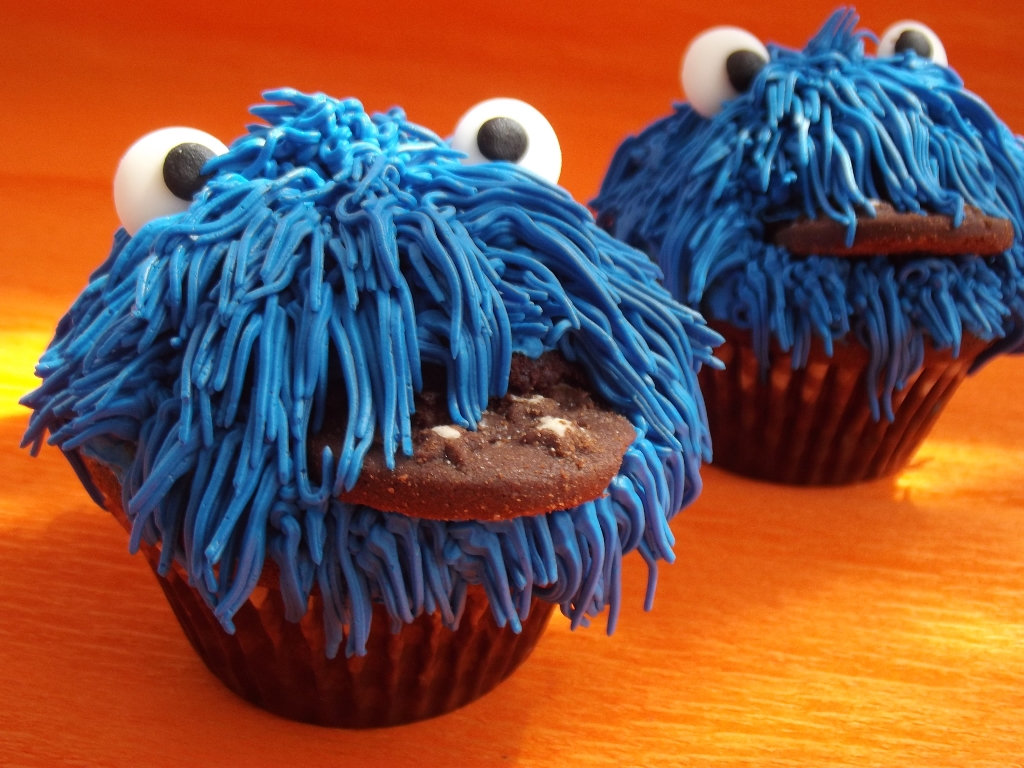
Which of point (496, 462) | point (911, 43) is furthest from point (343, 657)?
point (911, 43)

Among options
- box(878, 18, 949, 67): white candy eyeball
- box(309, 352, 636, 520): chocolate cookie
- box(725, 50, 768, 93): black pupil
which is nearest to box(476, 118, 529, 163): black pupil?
box(309, 352, 636, 520): chocolate cookie

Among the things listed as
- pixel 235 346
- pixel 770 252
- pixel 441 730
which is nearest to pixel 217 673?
pixel 441 730

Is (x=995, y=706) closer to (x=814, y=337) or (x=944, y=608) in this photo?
(x=944, y=608)

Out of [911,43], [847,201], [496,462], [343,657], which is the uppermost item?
[911,43]

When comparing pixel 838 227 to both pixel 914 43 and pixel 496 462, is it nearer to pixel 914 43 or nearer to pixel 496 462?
pixel 914 43

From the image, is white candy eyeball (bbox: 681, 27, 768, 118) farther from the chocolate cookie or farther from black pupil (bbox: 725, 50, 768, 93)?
the chocolate cookie

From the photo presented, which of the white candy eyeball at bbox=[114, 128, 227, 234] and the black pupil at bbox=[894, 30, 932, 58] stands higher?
the black pupil at bbox=[894, 30, 932, 58]
